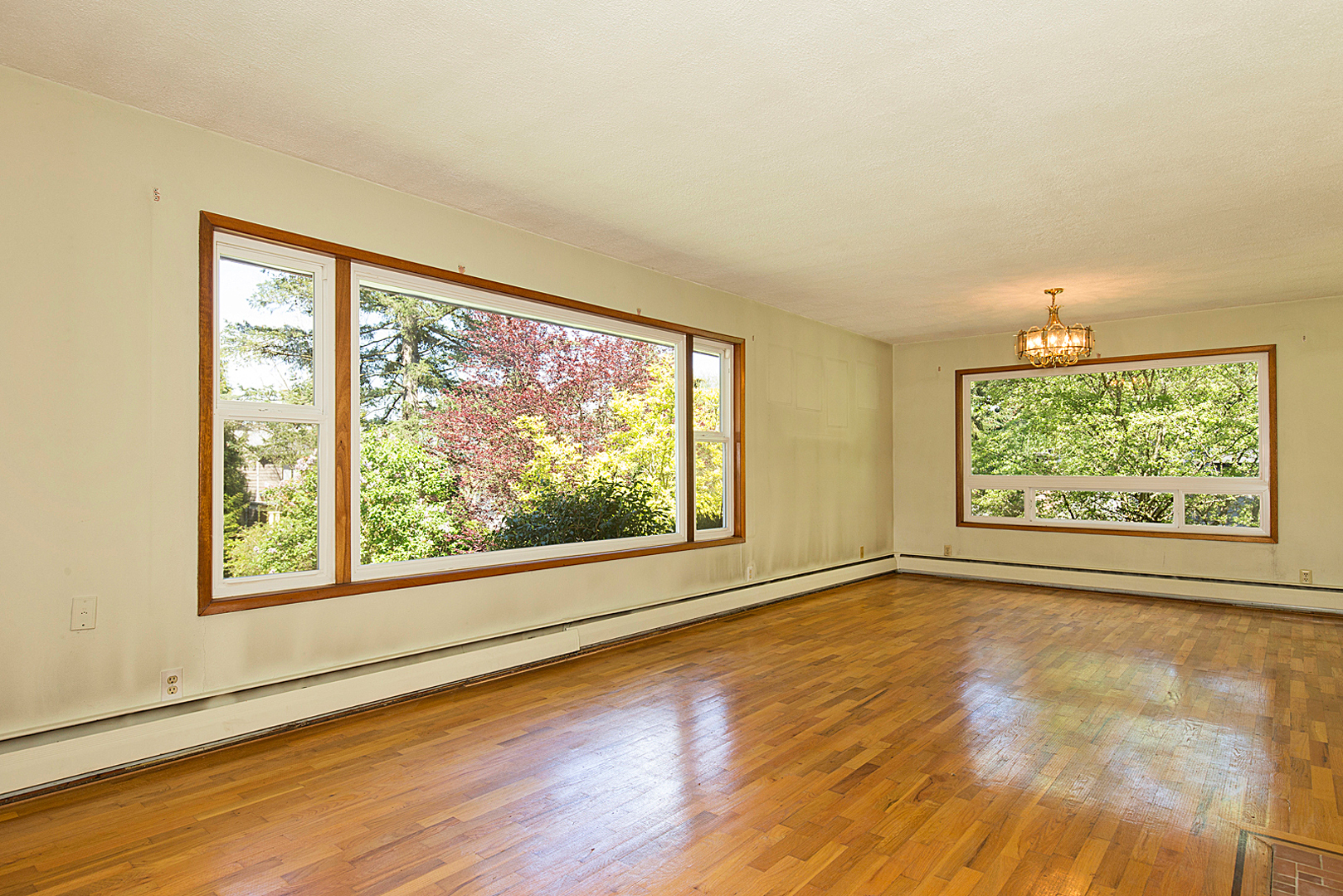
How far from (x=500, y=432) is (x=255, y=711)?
1.96 m

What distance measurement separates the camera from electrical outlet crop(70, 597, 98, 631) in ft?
9.50

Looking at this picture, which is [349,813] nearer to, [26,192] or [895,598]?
[26,192]

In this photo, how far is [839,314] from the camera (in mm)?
7164

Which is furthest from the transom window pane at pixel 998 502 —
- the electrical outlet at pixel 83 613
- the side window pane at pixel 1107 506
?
the electrical outlet at pixel 83 613

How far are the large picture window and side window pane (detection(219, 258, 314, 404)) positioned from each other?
6950mm

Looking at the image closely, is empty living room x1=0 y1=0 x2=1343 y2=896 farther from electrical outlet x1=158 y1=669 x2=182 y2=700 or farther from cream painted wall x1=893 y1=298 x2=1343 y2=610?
cream painted wall x1=893 y1=298 x2=1343 y2=610

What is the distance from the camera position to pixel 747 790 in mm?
2850

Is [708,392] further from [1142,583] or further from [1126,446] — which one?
[1142,583]

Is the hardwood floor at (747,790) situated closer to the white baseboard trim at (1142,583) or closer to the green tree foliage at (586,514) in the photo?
the green tree foliage at (586,514)

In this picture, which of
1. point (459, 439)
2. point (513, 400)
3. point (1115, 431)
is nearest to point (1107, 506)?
point (1115, 431)

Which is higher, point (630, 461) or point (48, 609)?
point (630, 461)

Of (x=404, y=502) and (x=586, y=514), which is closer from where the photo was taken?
(x=404, y=502)

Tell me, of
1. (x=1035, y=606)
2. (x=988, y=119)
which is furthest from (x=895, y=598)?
(x=988, y=119)

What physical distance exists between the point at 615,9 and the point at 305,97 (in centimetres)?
139
